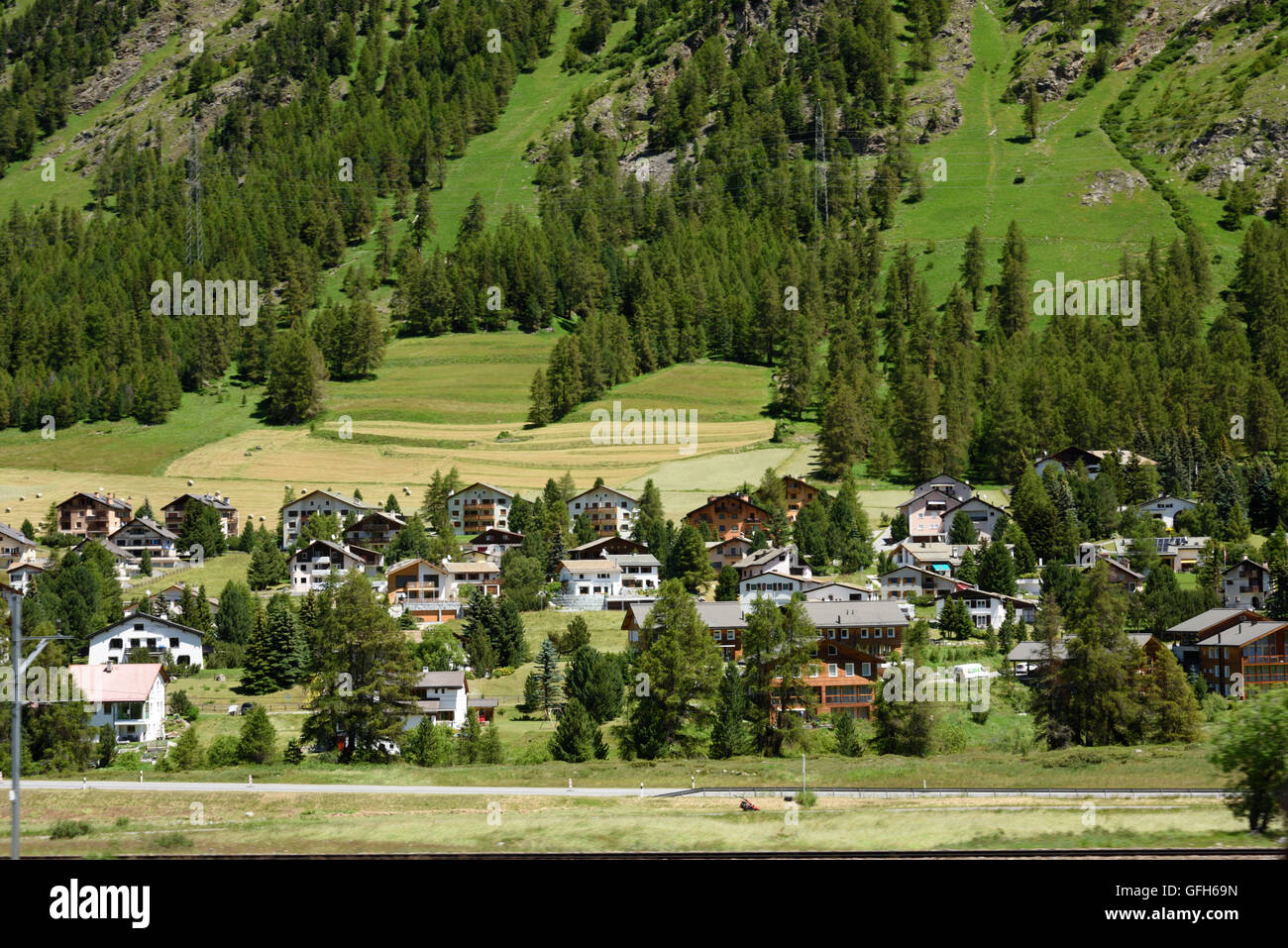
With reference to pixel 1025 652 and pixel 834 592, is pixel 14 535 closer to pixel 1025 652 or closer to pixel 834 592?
pixel 834 592

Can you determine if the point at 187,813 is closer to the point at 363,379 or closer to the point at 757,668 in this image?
the point at 757,668

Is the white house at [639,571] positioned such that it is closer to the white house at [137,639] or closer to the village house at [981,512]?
the village house at [981,512]

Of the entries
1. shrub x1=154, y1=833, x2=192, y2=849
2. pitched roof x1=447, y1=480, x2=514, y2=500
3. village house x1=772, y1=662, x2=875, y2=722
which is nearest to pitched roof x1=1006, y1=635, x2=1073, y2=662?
village house x1=772, y1=662, x2=875, y2=722

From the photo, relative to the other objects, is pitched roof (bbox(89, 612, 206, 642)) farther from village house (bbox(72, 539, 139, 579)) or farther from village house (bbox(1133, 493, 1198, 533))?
village house (bbox(1133, 493, 1198, 533))

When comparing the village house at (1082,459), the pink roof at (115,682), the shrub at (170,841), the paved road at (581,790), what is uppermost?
the village house at (1082,459)

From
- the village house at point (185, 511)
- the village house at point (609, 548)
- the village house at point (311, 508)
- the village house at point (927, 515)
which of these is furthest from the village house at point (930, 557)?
the village house at point (185, 511)
